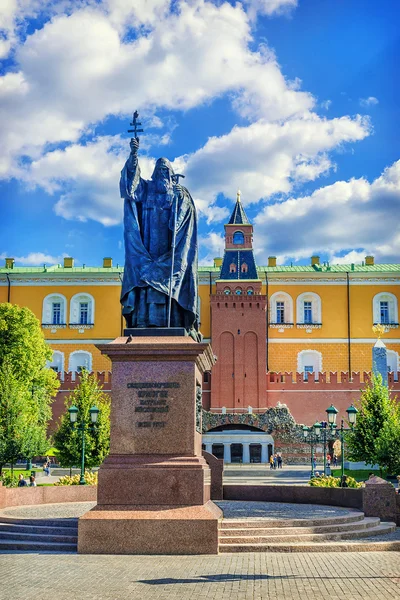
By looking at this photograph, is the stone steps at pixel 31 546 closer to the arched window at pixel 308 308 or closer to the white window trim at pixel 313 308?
the white window trim at pixel 313 308

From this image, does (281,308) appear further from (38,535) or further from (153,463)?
(153,463)

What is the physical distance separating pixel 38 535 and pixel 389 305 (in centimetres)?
5940

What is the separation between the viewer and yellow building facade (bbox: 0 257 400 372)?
66.9 meters

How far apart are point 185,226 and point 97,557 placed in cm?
540

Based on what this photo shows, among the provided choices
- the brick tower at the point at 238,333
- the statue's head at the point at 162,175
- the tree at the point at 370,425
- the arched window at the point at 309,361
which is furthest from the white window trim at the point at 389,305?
the statue's head at the point at 162,175

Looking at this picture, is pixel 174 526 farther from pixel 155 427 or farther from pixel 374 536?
pixel 374 536

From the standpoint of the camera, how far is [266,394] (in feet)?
198

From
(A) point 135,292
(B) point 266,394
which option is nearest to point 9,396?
(A) point 135,292

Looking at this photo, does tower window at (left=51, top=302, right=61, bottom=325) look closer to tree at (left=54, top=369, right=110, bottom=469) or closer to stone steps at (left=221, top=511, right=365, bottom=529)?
tree at (left=54, top=369, right=110, bottom=469)

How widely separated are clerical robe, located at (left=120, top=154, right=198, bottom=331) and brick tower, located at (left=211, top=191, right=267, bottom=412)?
154 feet

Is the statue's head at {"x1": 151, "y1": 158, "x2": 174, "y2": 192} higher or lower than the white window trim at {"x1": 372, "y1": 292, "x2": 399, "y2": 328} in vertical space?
lower

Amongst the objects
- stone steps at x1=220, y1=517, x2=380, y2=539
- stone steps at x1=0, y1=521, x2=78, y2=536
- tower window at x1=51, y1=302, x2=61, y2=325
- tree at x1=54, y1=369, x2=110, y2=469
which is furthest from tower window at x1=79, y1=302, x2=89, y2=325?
stone steps at x1=220, y1=517, x2=380, y2=539

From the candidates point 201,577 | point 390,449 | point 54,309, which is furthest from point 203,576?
point 54,309

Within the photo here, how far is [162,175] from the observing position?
1367 centimetres
